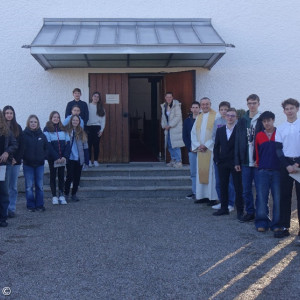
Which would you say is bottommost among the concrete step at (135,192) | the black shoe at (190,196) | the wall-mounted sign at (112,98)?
the black shoe at (190,196)

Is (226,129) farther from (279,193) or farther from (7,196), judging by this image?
(7,196)

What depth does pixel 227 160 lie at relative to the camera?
7504mm

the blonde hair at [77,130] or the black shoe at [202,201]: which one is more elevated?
the blonde hair at [77,130]

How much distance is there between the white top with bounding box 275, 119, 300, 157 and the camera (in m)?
6.09

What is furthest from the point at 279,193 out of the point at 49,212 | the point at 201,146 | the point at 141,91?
the point at 141,91

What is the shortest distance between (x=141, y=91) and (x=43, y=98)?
9437 mm

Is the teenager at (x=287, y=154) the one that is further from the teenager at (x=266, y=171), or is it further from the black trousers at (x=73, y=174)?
the black trousers at (x=73, y=174)

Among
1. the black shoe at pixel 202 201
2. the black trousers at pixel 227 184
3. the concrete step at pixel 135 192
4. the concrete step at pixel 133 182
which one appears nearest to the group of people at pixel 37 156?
the concrete step at pixel 135 192

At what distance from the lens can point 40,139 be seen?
8055 mm

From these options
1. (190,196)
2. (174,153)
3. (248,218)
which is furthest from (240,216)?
(174,153)

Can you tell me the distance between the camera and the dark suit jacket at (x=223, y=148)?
293 inches

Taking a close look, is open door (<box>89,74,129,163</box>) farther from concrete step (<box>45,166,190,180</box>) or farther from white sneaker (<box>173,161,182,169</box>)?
white sneaker (<box>173,161,182,169</box>)

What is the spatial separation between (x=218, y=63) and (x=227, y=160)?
4.09 metres

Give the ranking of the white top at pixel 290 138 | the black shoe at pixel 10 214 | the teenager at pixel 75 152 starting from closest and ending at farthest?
the white top at pixel 290 138
the black shoe at pixel 10 214
the teenager at pixel 75 152
